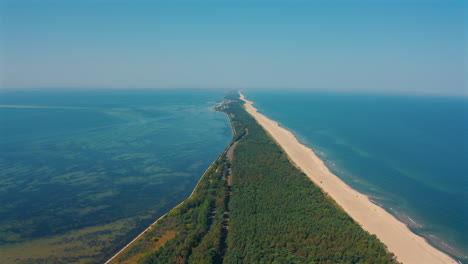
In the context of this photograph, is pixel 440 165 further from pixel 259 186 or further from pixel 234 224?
pixel 234 224

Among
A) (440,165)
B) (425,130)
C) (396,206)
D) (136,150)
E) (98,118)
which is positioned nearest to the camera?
(396,206)

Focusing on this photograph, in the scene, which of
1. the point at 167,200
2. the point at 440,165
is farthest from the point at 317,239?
the point at 440,165

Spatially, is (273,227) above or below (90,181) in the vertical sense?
above

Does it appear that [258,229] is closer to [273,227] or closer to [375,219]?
[273,227]

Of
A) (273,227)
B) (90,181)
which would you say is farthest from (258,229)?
(90,181)

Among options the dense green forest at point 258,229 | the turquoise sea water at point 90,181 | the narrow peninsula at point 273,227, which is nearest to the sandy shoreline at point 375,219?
the narrow peninsula at point 273,227

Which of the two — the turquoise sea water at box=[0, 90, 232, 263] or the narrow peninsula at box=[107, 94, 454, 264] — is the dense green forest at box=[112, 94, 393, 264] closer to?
the narrow peninsula at box=[107, 94, 454, 264]
